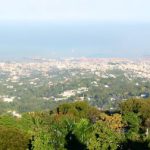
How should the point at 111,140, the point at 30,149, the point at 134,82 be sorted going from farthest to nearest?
the point at 134,82
the point at 30,149
the point at 111,140

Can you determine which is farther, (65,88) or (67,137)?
(65,88)

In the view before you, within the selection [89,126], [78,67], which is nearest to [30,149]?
[89,126]

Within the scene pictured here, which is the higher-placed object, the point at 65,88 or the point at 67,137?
the point at 67,137

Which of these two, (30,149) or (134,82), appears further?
(134,82)

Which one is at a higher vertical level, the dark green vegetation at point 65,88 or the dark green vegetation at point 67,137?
the dark green vegetation at point 67,137

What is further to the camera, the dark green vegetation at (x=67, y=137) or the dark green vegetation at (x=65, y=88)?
the dark green vegetation at (x=65, y=88)

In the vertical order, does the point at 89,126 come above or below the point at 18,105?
above

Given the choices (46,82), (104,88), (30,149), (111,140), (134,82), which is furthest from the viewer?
(46,82)

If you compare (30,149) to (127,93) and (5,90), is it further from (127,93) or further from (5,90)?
(5,90)

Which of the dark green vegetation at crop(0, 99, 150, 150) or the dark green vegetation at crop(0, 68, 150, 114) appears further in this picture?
the dark green vegetation at crop(0, 68, 150, 114)

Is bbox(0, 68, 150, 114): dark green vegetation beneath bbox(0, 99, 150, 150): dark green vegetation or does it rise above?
beneath
